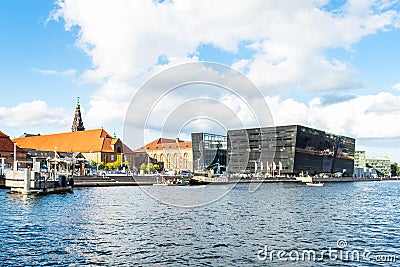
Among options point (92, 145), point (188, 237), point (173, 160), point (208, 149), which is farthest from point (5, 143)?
point (188, 237)

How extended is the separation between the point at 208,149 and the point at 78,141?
2271 inches

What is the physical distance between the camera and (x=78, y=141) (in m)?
180

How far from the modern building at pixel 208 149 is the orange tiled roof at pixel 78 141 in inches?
1456

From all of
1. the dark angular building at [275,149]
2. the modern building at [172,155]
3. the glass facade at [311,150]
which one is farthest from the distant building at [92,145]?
the glass facade at [311,150]

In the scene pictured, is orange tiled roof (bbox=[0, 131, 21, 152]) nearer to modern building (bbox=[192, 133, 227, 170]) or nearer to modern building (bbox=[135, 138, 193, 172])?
modern building (bbox=[135, 138, 193, 172])

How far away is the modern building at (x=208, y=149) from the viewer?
164 meters

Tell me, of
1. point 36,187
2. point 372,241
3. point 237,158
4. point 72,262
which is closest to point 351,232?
point 372,241

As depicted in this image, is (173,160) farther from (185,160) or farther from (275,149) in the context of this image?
(275,149)

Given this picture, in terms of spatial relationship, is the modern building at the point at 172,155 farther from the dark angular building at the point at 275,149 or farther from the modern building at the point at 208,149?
the dark angular building at the point at 275,149

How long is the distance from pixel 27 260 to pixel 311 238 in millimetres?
19307

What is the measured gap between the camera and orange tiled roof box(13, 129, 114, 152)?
173000 mm

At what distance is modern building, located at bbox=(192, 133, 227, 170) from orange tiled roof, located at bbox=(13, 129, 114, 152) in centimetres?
3699

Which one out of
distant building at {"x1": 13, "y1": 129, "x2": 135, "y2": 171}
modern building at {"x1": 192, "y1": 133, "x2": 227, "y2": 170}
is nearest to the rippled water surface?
modern building at {"x1": 192, "y1": 133, "x2": 227, "y2": 170}

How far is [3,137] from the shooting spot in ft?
420
